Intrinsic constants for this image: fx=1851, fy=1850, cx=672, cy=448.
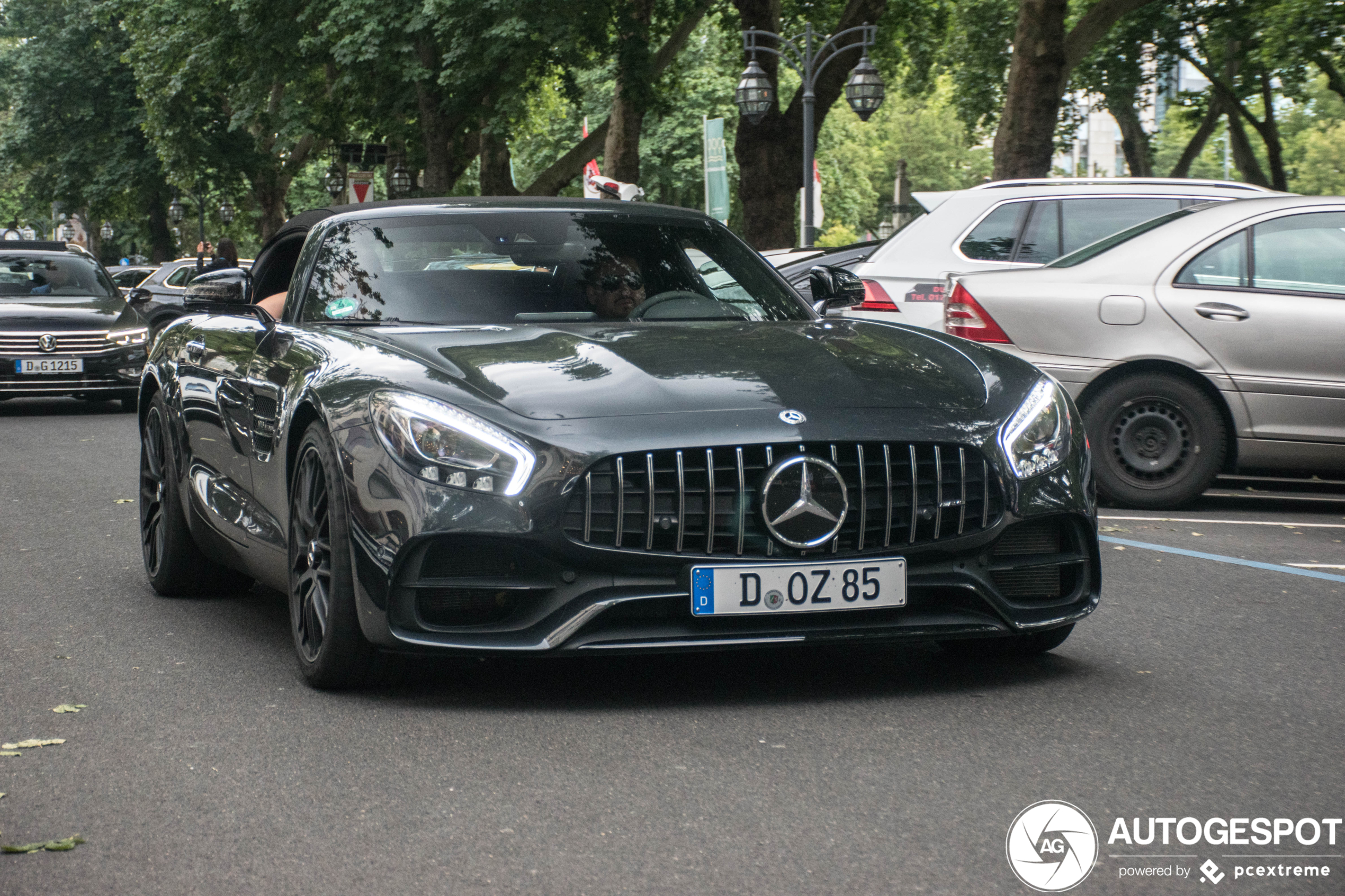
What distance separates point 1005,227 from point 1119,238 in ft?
5.45

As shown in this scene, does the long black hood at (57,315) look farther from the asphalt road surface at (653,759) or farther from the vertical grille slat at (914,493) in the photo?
the vertical grille slat at (914,493)

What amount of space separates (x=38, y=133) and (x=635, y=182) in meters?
30.5

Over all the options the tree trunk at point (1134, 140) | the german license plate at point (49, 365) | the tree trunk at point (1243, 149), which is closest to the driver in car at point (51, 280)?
the german license plate at point (49, 365)

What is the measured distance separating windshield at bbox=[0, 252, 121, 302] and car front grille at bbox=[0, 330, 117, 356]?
781mm

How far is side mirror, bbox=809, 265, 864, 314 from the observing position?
255 inches

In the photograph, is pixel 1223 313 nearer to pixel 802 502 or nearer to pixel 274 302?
pixel 274 302

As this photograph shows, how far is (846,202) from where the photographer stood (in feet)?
218

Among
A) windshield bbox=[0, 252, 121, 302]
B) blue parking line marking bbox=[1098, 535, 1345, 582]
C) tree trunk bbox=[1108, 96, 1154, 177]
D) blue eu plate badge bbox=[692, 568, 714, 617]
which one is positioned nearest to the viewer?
blue eu plate badge bbox=[692, 568, 714, 617]

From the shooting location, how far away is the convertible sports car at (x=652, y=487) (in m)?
4.63

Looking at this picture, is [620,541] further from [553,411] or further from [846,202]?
[846,202]

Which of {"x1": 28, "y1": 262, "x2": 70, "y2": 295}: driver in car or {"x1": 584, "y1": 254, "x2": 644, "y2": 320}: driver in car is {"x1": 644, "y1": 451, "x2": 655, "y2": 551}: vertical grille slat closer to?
{"x1": 584, "y1": 254, "x2": 644, "y2": 320}: driver in car

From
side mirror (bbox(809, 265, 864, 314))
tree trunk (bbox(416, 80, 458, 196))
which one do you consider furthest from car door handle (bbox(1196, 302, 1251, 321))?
tree trunk (bbox(416, 80, 458, 196))

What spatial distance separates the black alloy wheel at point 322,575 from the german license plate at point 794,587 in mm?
940

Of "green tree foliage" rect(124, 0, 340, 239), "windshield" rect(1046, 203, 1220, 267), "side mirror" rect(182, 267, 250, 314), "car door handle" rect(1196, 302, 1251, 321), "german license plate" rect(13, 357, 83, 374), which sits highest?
"green tree foliage" rect(124, 0, 340, 239)
